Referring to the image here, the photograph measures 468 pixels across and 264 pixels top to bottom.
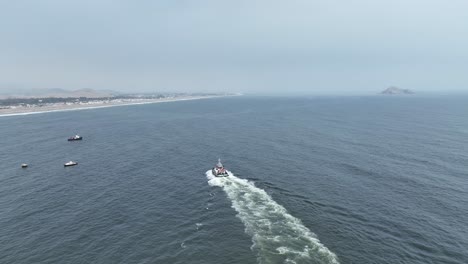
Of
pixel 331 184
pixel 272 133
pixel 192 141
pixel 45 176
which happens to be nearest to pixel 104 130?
pixel 192 141

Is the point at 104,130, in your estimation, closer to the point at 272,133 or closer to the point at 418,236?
the point at 272,133

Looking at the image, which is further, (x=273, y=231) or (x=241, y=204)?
(x=241, y=204)

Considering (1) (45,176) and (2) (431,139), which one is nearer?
(1) (45,176)

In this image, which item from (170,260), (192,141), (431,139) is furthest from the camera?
(192,141)

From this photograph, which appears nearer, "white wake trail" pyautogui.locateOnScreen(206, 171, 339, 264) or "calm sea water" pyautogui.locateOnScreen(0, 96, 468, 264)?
"white wake trail" pyautogui.locateOnScreen(206, 171, 339, 264)

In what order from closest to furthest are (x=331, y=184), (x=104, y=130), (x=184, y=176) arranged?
(x=331, y=184) < (x=184, y=176) < (x=104, y=130)
